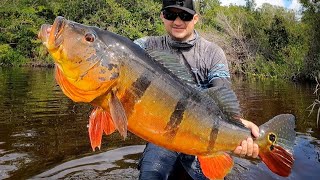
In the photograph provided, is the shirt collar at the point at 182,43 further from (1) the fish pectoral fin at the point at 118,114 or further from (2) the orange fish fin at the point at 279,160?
(1) the fish pectoral fin at the point at 118,114

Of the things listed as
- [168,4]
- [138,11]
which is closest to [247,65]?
[138,11]

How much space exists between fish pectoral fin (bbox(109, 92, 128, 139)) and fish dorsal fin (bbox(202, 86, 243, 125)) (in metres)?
0.89

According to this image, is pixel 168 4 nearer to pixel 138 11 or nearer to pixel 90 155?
pixel 90 155

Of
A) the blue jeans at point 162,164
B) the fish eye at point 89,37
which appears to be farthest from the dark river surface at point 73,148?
the fish eye at point 89,37

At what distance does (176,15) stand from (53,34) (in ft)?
7.05

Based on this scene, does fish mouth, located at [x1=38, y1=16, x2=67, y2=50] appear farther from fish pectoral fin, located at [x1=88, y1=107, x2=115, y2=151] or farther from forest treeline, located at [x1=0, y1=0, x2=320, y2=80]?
forest treeline, located at [x1=0, y1=0, x2=320, y2=80]

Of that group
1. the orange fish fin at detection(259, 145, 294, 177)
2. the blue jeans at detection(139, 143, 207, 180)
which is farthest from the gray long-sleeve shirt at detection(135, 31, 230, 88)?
the orange fish fin at detection(259, 145, 294, 177)

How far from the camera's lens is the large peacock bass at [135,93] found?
269cm

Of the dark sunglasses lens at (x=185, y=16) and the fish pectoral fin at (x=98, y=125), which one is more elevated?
the dark sunglasses lens at (x=185, y=16)

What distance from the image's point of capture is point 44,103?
14648 millimetres

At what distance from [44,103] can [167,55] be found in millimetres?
12360

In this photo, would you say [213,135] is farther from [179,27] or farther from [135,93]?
[179,27]

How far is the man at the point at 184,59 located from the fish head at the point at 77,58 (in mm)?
1829

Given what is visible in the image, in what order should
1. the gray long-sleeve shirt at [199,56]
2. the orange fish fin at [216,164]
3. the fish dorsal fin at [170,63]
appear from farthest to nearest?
the gray long-sleeve shirt at [199,56] < the orange fish fin at [216,164] < the fish dorsal fin at [170,63]
